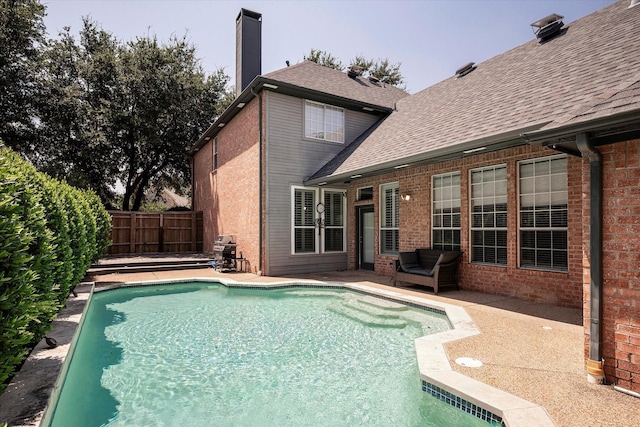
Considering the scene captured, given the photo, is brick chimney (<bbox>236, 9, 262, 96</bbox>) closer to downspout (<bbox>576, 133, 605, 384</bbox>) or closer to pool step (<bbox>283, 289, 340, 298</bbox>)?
pool step (<bbox>283, 289, 340, 298</bbox>)

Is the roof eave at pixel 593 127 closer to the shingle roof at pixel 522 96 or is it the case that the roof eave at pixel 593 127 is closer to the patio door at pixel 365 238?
the shingle roof at pixel 522 96

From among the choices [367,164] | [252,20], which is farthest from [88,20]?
[367,164]

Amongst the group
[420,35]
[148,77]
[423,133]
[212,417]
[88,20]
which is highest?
[88,20]

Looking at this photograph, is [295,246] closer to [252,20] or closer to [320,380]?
[320,380]

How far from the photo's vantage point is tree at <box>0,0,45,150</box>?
50.2ft

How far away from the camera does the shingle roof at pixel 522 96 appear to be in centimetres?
490

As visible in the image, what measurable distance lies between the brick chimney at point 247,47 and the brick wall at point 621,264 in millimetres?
11982

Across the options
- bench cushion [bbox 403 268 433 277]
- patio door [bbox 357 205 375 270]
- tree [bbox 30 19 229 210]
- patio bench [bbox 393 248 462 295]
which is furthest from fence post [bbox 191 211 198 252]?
bench cushion [bbox 403 268 433 277]

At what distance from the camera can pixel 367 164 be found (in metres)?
8.71

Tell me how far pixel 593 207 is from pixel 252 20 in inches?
522

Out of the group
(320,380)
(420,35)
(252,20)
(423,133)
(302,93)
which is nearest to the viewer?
(320,380)

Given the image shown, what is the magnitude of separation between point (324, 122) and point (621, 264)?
30.2 ft

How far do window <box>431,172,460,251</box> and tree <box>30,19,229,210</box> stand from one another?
14960 millimetres

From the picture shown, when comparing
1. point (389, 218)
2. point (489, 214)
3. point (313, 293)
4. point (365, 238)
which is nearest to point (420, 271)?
point (489, 214)
